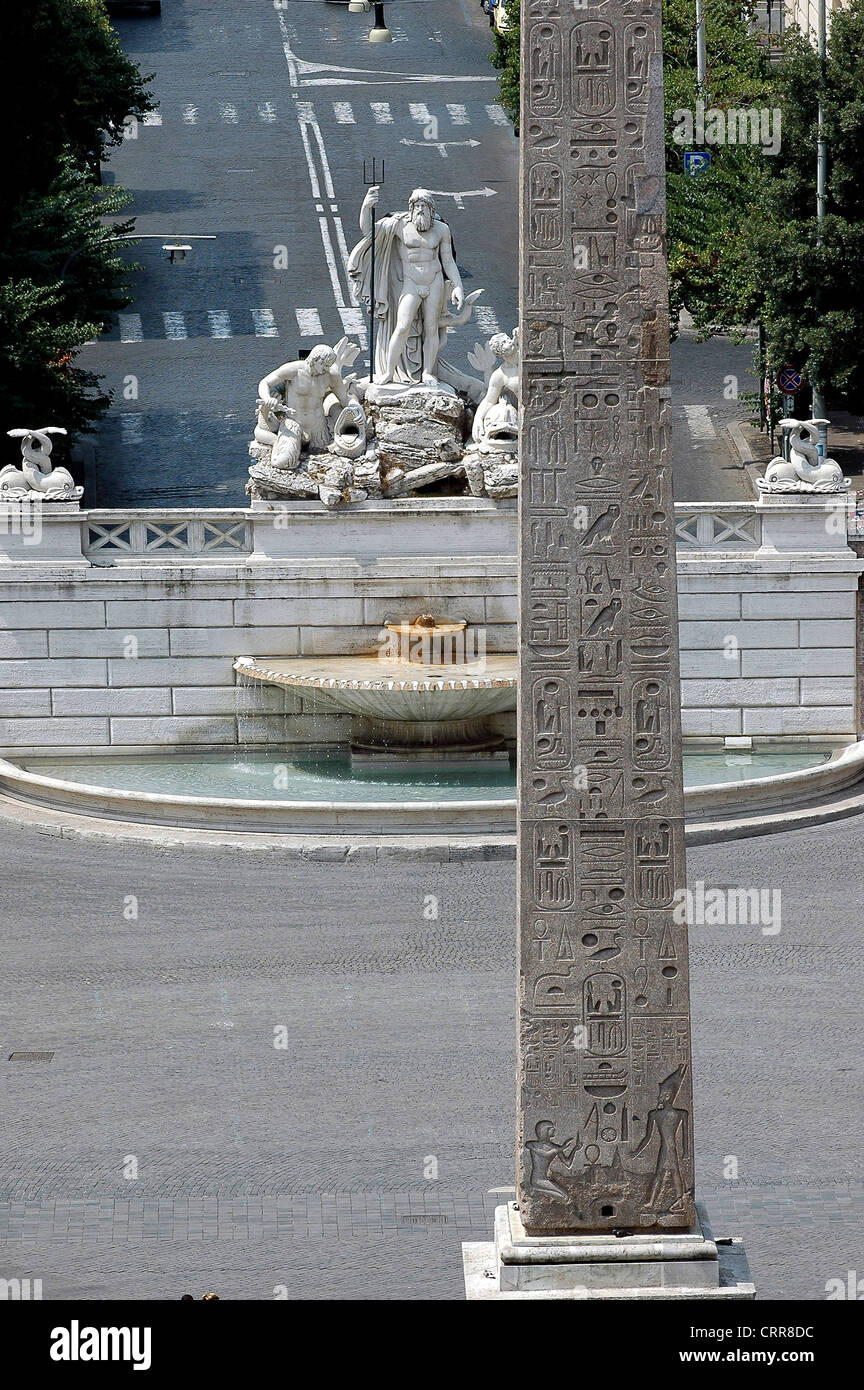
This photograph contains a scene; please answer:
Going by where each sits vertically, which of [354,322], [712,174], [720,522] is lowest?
[720,522]

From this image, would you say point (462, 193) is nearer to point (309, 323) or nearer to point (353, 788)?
point (309, 323)

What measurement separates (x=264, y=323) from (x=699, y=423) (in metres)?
10.2

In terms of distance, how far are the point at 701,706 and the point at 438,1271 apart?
556 inches

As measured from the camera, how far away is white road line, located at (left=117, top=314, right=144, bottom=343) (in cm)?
4828

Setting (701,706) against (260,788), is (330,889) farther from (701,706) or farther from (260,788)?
(701,706)

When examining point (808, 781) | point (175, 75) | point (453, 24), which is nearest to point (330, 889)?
point (808, 781)

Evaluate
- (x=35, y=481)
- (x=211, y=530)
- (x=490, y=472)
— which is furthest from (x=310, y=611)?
(x=35, y=481)

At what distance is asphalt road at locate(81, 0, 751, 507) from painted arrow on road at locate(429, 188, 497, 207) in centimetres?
7

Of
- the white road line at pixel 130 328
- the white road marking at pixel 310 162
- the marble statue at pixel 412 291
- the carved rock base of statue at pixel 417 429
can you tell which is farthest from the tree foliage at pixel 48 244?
the white road marking at pixel 310 162

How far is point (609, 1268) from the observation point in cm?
1088

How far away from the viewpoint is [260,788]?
2588cm

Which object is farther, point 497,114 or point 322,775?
point 497,114

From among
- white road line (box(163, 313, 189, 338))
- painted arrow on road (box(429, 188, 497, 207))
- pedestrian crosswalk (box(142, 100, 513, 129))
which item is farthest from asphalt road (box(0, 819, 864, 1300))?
pedestrian crosswalk (box(142, 100, 513, 129))

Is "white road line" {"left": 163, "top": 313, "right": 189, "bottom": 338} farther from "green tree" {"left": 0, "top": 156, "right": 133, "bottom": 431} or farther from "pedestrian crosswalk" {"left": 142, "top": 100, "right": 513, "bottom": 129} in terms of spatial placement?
"pedestrian crosswalk" {"left": 142, "top": 100, "right": 513, "bottom": 129}
